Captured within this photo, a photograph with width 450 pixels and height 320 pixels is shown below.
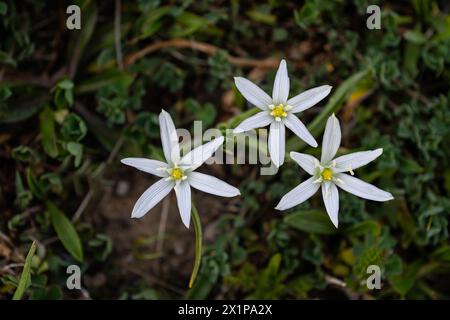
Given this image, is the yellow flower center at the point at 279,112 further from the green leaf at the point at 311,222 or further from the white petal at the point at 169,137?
the green leaf at the point at 311,222

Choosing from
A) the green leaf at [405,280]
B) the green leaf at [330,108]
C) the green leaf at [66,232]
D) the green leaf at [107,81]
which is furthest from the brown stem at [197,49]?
the green leaf at [405,280]

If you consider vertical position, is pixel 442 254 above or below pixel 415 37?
below

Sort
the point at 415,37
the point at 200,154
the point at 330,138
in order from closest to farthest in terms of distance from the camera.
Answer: the point at 200,154 → the point at 330,138 → the point at 415,37

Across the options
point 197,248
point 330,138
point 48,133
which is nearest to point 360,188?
point 330,138

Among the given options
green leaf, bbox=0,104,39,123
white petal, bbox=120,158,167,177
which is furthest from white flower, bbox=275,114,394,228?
green leaf, bbox=0,104,39,123

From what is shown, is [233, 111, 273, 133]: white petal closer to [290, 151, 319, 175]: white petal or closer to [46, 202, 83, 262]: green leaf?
[290, 151, 319, 175]: white petal

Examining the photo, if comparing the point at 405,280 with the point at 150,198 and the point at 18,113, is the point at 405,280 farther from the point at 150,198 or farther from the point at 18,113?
the point at 18,113
